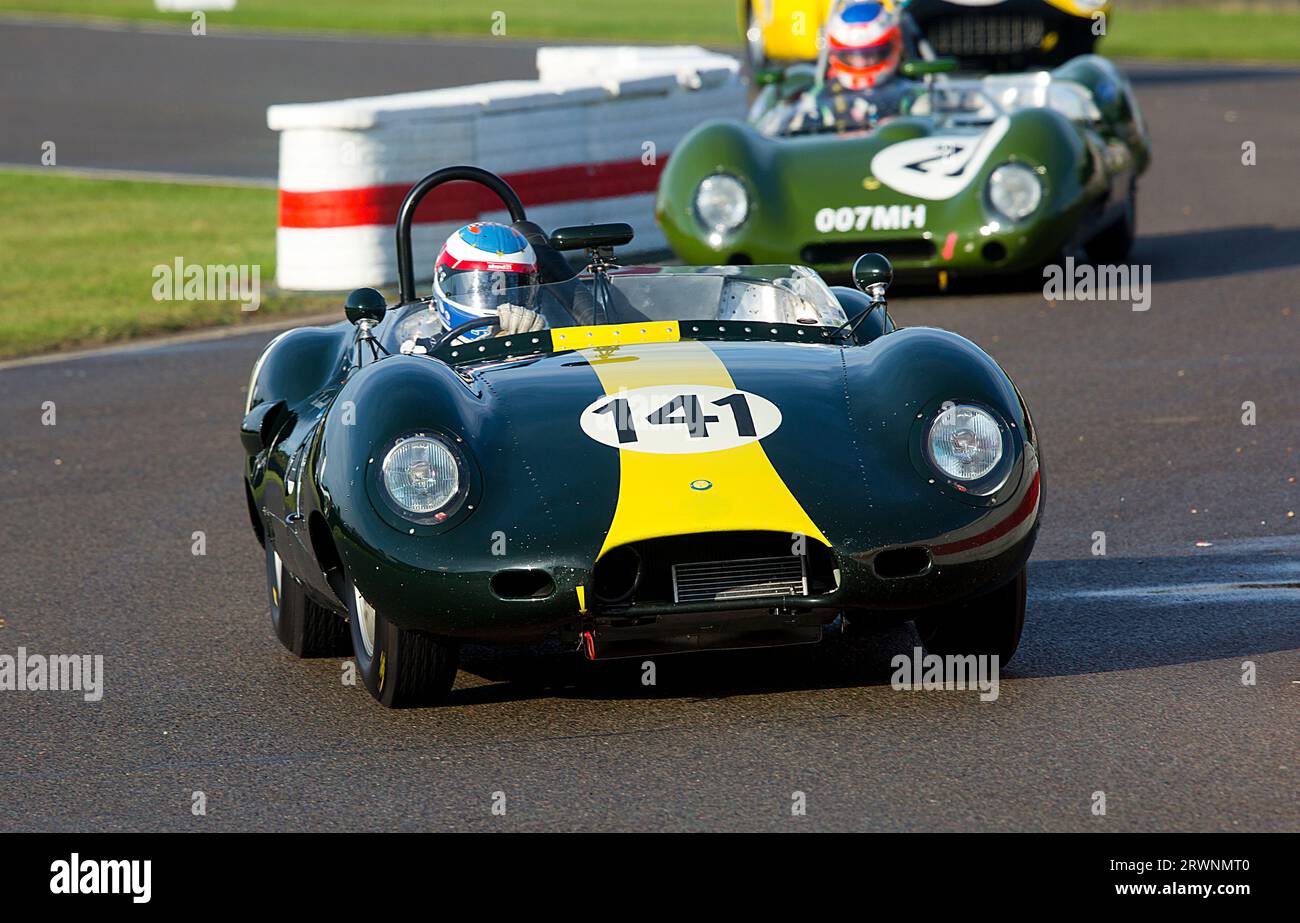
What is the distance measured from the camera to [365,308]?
688 centimetres

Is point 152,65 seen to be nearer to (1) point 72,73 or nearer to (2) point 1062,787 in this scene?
(1) point 72,73

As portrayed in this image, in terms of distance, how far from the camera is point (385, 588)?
5.35m

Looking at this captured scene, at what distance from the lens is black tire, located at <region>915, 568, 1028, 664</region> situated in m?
5.68

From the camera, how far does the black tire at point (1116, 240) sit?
43.9 ft

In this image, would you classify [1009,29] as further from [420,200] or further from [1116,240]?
[420,200]

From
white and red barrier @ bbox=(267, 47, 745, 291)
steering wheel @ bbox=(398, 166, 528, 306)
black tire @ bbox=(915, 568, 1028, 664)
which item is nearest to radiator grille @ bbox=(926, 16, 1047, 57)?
white and red barrier @ bbox=(267, 47, 745, 291)

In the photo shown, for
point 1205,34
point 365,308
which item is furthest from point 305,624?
point 1205,34

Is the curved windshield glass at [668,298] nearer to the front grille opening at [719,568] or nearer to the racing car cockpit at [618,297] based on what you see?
the racing car cockpit at [618,297]

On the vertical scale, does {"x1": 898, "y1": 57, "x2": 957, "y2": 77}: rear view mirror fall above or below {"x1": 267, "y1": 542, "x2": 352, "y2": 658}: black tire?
above

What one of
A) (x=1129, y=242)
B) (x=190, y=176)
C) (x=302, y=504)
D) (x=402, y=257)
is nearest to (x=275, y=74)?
(x=190, y=176)

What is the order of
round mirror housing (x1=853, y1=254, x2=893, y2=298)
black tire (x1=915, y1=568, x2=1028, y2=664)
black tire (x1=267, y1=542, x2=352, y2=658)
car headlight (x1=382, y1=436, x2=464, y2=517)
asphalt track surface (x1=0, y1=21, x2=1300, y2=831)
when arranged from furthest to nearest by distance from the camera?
round mirror housing (x1=853, y1=254, x2=893, y2=298)
black tire (x1=267, y1=542, x2=352, y2=658)
black tire (x1=915, y1=568, x2=1028, y2=664)
car headlight (x1=382, y1=436, x2=464, y2=517)
asphalt track surface (x1=0, y1=21, x2=1300, y2=831)

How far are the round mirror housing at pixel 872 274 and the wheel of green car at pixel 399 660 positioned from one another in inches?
71.2

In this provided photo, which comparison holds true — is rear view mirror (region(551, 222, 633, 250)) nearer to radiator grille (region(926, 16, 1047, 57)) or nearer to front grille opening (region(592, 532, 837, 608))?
front grille opening (region(592, 532, 837, 608))

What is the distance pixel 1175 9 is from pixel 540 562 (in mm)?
34332
